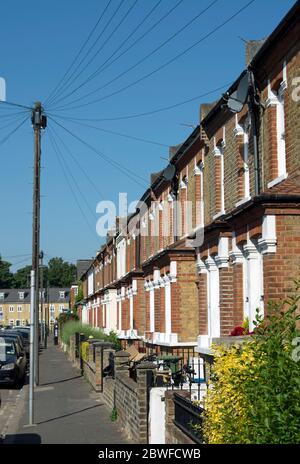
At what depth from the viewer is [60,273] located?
552 ft

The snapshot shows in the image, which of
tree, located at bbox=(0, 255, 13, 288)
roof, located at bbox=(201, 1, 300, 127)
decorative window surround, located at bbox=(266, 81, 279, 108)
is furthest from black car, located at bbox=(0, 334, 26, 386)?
tree, located at bbox=(0, 255, 13, 288)

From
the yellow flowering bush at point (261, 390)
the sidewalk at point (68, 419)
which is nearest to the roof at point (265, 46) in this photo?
the sidewalk at point (68, 419)

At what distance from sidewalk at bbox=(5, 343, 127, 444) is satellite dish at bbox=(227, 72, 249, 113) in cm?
718

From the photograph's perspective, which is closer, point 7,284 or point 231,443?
point 231,443

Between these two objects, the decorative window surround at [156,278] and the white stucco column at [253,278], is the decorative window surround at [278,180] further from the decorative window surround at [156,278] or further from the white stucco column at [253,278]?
the decorative window surround at [156,278]

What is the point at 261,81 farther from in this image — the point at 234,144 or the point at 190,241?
the point at 190,241

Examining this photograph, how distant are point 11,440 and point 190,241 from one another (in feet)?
26.3

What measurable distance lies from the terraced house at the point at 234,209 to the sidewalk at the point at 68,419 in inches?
112

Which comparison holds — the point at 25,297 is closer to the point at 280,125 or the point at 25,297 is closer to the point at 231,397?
the point at 280,125

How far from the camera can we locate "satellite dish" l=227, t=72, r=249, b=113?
1503 centimetres

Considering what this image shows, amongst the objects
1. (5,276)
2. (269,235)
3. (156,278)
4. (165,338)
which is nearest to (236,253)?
(269,235)

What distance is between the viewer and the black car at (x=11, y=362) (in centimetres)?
2388
